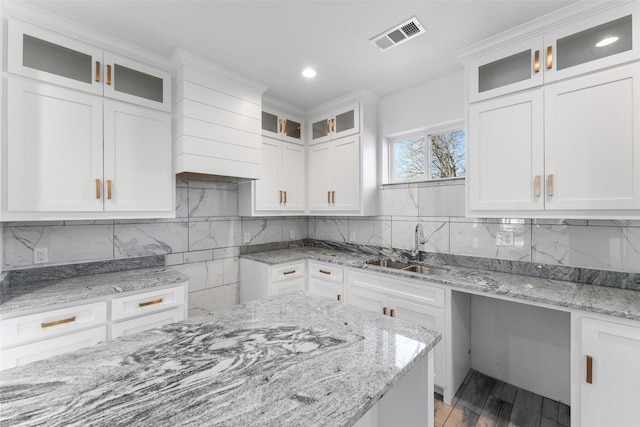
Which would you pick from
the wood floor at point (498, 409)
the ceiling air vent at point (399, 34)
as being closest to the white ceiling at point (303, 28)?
the ceiling air vent at point (399, 34)

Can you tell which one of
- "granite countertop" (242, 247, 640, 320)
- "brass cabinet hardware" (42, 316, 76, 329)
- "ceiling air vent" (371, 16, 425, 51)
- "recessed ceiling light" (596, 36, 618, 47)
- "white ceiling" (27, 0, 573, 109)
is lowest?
"brass cabinet hardware" (42, 316, 76, 329)

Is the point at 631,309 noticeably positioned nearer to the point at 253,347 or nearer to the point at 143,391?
the point at 253,347

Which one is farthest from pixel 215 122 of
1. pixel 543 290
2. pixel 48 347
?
pixel 543 290

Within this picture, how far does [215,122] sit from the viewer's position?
240cm

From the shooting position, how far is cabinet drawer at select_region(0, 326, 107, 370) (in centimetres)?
150

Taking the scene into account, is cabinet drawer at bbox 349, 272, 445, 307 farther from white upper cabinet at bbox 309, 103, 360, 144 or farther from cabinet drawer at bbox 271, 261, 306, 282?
white upper cabinet at bbox 309, 103, 360, 144

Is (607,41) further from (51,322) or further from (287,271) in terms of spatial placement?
(51,322)

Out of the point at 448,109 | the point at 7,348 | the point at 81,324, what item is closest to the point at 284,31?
the point at 448,109

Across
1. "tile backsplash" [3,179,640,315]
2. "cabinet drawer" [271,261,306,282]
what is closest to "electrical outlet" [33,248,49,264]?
"tile backsplash" [3,179,640,315]

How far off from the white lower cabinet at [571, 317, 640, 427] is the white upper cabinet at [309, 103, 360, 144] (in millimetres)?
2333

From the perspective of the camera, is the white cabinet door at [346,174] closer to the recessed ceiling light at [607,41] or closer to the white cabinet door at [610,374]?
the recessed ceiling light at [607,41]

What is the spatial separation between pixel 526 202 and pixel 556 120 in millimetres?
528

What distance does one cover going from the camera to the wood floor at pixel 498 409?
183 centimetres

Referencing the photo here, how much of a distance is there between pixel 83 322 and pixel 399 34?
2766mm
